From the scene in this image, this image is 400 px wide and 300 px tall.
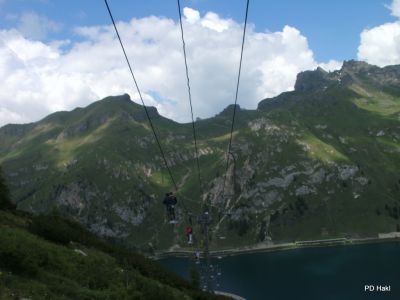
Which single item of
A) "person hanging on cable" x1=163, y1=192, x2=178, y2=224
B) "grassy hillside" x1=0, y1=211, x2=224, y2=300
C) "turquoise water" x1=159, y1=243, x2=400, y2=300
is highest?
"person hanging on cable" x1=163, y1=192, x2=178, y2=224

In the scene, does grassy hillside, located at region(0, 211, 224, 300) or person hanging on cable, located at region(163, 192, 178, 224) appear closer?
grassy hillside, located at region(0, 211, 224, 300)

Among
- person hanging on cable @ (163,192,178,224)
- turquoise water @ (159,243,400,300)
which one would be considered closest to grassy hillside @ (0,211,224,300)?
person hanging on cable @ (163,192,178,224)

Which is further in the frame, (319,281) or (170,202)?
(319,281)

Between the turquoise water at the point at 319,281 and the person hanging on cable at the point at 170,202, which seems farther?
the turquoise water at the point at 319,281

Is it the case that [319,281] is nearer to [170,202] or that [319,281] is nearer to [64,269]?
[170,202]

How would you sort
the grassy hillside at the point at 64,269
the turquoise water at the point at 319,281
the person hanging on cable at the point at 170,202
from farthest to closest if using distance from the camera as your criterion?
1. the turquoise water at the point at 319,281
2. the person hanging on cable at the point at 170,202
3. the grassy hillside at the point at 64,269

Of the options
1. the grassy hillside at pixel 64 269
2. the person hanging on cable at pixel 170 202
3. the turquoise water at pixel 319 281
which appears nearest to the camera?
the grassy hillside at pixel 64 269

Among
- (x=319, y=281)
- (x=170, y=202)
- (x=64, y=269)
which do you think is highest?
(x=170, y=202)

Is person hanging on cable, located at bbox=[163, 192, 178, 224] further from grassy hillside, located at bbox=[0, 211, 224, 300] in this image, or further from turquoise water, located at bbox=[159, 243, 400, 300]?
turquoise water, located at bbox=[159, 243, 400, 300]

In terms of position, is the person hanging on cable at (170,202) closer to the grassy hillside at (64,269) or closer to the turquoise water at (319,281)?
the grassy hillside at (64,269)

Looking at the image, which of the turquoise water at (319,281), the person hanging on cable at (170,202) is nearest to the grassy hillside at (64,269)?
the person hanging on cable at (170,202)

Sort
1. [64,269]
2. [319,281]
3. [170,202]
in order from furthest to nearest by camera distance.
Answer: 1. [319,281]
2. [170,202]
3. [64,269]

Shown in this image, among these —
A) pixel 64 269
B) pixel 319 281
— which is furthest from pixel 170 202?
pixel 319 281

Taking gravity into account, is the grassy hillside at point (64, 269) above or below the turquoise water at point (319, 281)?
above
